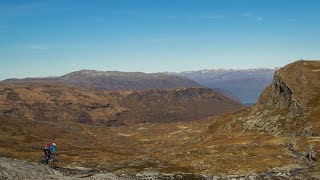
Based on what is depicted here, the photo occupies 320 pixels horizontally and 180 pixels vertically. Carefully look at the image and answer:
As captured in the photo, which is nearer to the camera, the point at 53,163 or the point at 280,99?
the point at 53,163

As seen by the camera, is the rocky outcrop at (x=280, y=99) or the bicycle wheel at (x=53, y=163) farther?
the rocky outcrop at (x=280, y=99)

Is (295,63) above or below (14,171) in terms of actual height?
above

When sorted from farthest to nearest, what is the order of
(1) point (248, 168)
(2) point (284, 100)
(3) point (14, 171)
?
(2) point (284, 100)
(1) point (248, 168)
(3) point (14, 171)

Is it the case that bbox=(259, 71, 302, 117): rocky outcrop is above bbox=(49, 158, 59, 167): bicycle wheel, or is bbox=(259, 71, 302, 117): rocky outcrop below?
above

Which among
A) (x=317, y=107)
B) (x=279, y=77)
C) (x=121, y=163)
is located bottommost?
(x=121, y=163)

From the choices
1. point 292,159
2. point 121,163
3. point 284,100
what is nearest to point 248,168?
point 292,159

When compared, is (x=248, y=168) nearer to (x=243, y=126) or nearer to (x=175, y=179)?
(x=175, y=179)

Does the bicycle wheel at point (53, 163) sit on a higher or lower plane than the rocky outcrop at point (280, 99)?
lower

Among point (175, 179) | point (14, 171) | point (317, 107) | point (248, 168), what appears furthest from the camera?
point (317, 107)

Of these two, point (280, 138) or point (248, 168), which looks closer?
point (248, 168)

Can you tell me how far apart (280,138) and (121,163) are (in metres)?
49.3

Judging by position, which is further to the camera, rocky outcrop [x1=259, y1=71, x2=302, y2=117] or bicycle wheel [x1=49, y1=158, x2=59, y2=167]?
rocky outcrop [x1=259, y1=71, x2=302, y2=117]

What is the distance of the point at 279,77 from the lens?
148625 millimetres

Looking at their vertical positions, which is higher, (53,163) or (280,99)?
(280,99)
